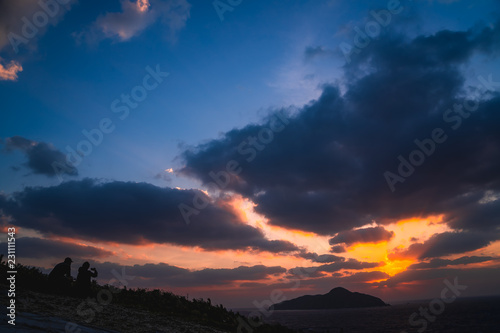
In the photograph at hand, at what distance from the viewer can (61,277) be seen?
1339cm

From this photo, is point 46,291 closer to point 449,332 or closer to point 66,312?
point 66,312

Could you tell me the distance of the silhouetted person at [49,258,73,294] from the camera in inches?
516

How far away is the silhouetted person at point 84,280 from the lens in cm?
1369

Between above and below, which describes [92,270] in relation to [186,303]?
above

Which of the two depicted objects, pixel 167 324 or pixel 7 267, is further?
pixel 7 267

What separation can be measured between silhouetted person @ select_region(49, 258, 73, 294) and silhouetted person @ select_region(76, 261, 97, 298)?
0.48 metres

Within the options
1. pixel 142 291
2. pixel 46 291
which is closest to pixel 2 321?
pixel 46 291

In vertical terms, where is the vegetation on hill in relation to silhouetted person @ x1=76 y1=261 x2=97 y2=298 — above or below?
below

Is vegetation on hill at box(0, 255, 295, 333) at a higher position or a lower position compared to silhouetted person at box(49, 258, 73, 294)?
lower

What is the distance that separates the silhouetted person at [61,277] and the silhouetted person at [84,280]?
48cm

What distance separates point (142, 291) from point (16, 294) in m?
10.7

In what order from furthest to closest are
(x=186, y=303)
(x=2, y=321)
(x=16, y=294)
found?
(x=186, y=303) < (x=16, y=294) < (x=2, y=321)

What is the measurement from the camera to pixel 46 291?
1268 centimetres

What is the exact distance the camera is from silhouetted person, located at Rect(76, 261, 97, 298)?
13688 millimetres
